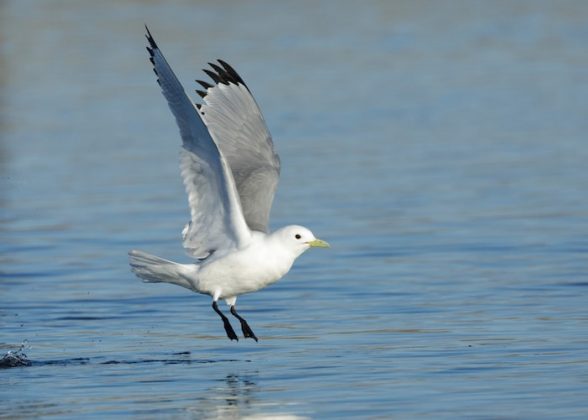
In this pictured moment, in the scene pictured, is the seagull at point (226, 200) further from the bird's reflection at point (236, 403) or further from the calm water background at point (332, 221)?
the bird's reflection at point (236, 403)

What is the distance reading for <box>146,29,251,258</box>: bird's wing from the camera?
31.6 ft

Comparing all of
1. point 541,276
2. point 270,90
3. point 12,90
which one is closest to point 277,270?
point 541,276

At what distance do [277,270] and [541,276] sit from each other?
386cm

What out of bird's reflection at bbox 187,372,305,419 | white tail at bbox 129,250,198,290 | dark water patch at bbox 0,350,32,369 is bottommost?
bird's reflection at bbox 187,372,305,419

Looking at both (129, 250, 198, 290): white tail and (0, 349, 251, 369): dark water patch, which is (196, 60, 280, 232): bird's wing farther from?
(0, 349, 251, 369): dark water patch

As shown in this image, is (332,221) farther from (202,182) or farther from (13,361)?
(13,361)

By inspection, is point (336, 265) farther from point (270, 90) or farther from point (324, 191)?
point (270, 90)

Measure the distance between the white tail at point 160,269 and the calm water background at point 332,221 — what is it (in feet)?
1.78

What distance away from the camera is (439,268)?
1370 cm

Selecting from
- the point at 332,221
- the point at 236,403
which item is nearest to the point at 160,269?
the point at 236,403

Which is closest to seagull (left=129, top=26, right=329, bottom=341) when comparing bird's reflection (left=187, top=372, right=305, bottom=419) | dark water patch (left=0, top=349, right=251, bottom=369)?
dark water patch (left=0, top=349, right=251, bottom=369)

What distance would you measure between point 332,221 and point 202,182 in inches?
240

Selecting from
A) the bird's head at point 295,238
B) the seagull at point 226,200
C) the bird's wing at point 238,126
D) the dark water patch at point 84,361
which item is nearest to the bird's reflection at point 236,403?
the dark water patch at point 84,361

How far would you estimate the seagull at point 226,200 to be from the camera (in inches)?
384
